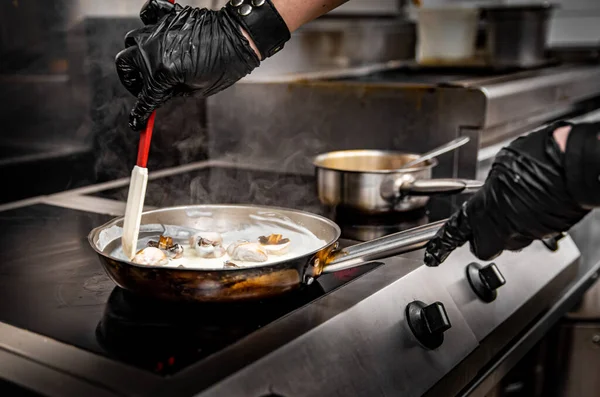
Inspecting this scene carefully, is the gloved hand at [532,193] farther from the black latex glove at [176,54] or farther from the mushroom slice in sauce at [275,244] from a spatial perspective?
the black latex glove at [176,54]

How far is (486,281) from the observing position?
1441mm

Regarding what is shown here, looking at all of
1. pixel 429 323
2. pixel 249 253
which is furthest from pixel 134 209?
pixel 429 323

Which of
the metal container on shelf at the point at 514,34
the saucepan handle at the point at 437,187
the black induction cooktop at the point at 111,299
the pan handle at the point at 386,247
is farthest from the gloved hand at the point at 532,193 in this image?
the metal container on shelf at the point at 514,34

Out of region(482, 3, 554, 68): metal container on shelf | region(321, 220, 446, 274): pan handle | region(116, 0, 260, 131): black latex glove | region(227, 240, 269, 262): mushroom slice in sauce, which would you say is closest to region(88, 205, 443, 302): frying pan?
region(321, 220, 446, 274): pan handle

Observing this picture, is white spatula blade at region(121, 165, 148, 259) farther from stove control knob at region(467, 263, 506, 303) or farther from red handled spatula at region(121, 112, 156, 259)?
stove control knob at region(467, 263, 506, 303)

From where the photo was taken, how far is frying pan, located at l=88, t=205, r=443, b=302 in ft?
3.45

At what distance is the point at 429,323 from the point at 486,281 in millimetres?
304

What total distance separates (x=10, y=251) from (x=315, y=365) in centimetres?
85

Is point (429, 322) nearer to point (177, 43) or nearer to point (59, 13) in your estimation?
point (177, 43)

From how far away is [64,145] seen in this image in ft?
6.52

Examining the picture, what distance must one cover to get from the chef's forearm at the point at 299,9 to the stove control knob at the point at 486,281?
2.19 ft

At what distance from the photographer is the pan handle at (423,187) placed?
5.39ft

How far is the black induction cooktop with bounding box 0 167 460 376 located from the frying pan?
47mm

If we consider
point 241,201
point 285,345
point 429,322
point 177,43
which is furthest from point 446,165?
point 285,345
